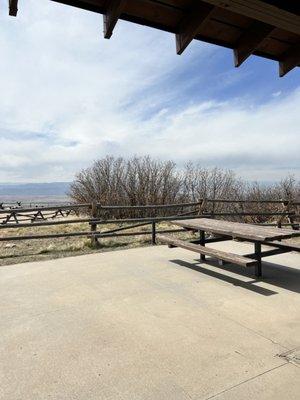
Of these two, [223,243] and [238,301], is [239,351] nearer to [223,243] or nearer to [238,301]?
[238,301]

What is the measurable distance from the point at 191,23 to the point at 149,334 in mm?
2623

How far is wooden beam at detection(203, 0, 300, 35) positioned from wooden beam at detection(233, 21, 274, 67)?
164mm

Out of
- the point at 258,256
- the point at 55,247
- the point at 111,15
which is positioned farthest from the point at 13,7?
the point at 55,247

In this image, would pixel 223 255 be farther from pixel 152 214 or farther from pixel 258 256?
pixel 152 214

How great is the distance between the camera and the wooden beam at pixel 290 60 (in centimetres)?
321

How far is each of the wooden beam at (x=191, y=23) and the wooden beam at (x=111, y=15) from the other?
1.77 feet

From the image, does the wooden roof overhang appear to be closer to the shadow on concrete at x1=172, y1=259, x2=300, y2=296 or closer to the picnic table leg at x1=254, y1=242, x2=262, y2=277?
the picnic table leg at x1=254, y1=242, x2=262, y2=277

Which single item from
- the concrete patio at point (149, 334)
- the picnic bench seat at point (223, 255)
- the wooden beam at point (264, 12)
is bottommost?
the concrete patio at point (149, 334)

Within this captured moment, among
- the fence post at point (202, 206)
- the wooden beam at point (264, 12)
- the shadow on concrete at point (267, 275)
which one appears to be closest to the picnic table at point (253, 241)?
the shadow on concrete at point (267, 275)

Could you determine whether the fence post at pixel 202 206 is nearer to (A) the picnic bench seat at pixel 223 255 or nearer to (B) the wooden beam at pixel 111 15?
(A) the picnic bench seat at pixel 223 255

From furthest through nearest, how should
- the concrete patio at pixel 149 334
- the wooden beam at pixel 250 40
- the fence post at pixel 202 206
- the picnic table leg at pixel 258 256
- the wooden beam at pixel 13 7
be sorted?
the fence post at pixel 202 206 < the picnic table leg at pixel 258 256 < the wooden beam at pixel 250 40 < the concrete patio at pixel 149 334 < the wooden beam at pixel 13 7

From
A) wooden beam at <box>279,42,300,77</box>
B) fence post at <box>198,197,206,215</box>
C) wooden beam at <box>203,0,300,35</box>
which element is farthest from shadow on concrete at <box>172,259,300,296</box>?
fence post at <box>198,197,206,215</box>

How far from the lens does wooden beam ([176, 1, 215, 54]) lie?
8.66 ft

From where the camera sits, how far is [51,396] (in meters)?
2.53
